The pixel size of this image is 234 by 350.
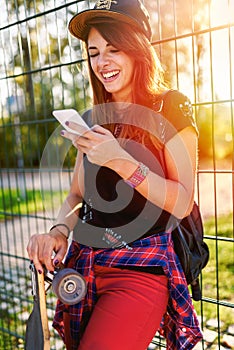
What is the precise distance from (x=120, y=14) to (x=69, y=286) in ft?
2.83

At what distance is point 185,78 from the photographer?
213 centimetres

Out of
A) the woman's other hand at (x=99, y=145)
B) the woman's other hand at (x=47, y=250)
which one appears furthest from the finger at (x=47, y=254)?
the woman's other hand at (x=99, y=145)

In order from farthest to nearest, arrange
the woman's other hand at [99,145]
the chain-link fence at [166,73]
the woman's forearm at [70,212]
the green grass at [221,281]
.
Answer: the green grass at [221,281] < the chain-link fence at [166,73] < the woman's forearm at [70,212] < the woman's other hand at [99,145]

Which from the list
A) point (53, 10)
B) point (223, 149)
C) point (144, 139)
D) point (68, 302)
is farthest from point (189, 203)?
point (223, 149)

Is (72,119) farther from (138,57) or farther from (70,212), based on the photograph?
(70,212)

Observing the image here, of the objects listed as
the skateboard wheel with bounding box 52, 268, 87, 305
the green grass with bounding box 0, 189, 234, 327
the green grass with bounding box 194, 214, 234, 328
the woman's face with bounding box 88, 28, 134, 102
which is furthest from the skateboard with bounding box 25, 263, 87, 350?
the green grass with bounding box 194, 214, 234, 328

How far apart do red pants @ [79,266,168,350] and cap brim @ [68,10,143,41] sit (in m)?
0.80

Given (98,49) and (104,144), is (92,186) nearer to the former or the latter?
(104,144)

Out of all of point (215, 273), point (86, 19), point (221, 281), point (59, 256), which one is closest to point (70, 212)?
point (59, 256)

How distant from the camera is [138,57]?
1473 mm

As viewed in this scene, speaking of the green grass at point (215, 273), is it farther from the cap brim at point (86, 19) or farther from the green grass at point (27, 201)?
the cap brim at point (86, 19)

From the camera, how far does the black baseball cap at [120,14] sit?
144 centimetres

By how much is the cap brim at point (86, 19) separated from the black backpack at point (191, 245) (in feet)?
0.88

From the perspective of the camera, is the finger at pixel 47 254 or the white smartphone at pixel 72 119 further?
the finger at pixel 47 254
